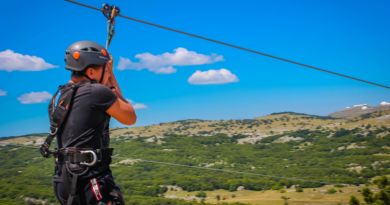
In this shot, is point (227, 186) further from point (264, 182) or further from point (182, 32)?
point (182, 32)

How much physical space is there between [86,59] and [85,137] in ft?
2.01

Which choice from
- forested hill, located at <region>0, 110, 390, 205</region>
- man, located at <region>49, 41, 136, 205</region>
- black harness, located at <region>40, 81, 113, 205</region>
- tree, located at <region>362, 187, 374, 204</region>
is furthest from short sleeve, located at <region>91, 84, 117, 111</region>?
forested hill, located at <region>0, 110, 390, 205</region>

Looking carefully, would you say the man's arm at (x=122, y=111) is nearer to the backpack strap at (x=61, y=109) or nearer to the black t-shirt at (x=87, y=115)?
the black t-shirt at (x=87, y=115)

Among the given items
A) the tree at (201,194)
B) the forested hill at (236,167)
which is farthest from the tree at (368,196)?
the tree at (201,194)

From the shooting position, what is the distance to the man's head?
3.62 m

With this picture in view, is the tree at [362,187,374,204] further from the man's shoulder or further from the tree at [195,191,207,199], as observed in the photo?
the tree at [195,191,207,199]

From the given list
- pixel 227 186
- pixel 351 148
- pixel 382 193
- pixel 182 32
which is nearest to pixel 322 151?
pixel 351 148

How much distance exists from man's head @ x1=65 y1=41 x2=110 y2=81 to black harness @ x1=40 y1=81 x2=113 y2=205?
15cm

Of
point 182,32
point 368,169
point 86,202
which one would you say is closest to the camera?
point 86,202

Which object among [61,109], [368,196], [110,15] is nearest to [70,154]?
[61,109]

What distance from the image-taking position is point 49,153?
3705mm

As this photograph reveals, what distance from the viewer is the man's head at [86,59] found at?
3.62 m

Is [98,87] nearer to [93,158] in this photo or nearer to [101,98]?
[101,98]

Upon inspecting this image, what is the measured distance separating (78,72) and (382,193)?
32.1m
